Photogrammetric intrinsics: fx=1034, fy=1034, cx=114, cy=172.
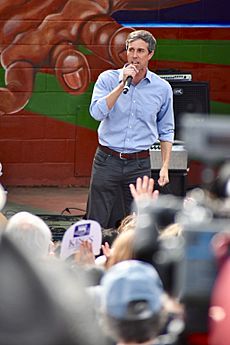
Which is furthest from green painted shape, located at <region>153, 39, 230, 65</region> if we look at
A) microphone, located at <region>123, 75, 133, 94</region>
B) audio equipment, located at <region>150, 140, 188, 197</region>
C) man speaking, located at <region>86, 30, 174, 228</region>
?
microphone, located at <region>123, 75, 133, 94</region>

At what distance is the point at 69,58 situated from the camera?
8.64m

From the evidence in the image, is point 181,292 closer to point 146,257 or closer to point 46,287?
point 46,287

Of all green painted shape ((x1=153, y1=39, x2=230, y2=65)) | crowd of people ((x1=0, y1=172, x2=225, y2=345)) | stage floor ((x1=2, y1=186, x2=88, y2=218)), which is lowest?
stage floor ((x1=2, y1=186, x2=88, y2=218))

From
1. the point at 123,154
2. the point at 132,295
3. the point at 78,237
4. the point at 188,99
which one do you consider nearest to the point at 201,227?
the point at 132,295

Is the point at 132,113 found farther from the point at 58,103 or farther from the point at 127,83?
the point at 58,103

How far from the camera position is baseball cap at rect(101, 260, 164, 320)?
2051 mm

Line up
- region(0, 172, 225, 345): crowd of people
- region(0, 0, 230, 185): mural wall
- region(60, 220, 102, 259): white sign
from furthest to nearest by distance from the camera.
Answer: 1. region(0, 0, 230, 185): mural wall
2. region(60, 220, 102, 259): white sign
3. region(0, 172, 225, 345): crowd of people

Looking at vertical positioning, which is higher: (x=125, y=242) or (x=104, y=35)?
(x=104, y=35)

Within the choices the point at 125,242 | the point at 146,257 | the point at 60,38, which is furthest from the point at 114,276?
the point at 60,38

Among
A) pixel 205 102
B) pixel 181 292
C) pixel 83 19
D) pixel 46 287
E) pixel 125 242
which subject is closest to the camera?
pixel 46 287

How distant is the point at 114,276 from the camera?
212 centimetres

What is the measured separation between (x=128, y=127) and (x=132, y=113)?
0.08 meters

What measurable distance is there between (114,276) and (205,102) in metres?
5.27

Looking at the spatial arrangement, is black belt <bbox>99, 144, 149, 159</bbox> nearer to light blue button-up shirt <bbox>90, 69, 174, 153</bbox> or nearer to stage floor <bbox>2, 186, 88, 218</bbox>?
light blue button-up shirt <bbox>90, 69, 174, 153</bbox>
